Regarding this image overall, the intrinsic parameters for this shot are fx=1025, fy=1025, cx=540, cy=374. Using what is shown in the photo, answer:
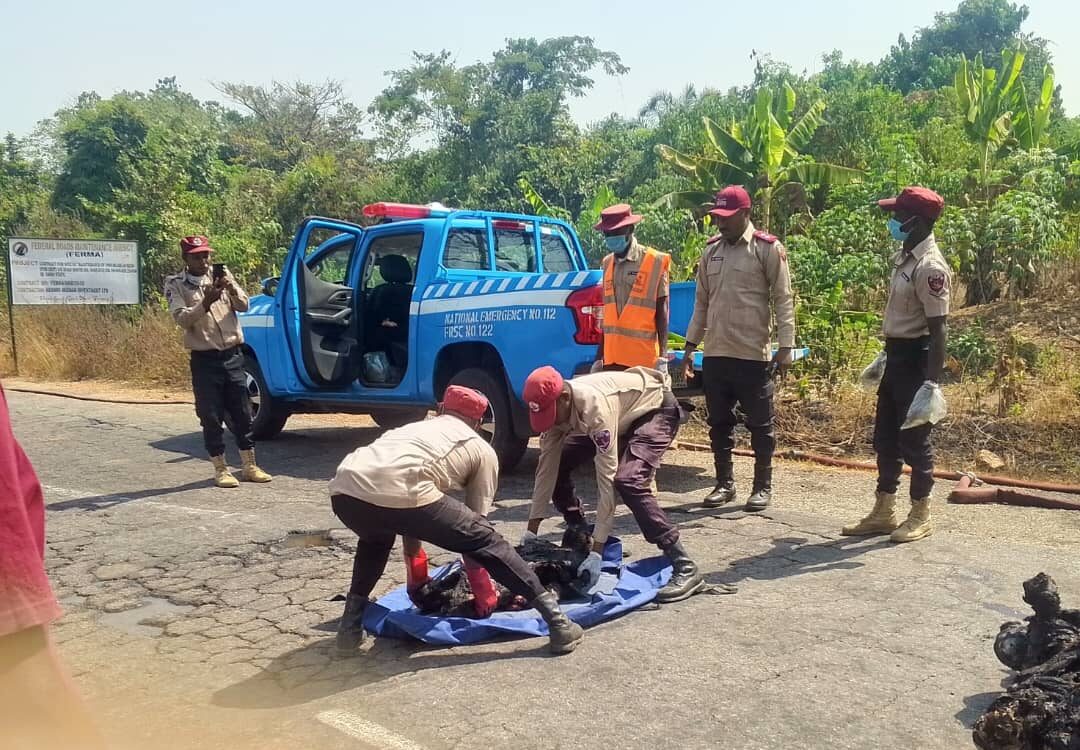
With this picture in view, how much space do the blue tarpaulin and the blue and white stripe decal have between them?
2.65 m

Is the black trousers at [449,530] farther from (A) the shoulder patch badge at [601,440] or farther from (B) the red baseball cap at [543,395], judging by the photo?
(A) the shoulder patch badge at [601,440]

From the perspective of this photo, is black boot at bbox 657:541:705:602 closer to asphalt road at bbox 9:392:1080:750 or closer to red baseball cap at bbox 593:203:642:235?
asphalt road at bbox 9:392:1080:750

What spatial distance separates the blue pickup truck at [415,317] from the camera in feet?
24.2

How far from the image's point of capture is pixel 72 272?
55.1 ft

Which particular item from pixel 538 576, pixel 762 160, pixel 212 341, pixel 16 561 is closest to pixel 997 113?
pixel 762 160

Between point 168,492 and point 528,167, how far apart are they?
19285 millimetres

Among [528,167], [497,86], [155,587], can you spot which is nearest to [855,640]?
[155,587]

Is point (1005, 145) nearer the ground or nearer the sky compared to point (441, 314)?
nearer the sky

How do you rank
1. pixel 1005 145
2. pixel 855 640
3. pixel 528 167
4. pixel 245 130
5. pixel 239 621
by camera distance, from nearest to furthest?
pixel 855 640
pixel 239 621
pixel 1005 145
pixel 528 167
pixel 245 130

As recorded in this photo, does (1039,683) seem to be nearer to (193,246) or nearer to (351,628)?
(351,628)

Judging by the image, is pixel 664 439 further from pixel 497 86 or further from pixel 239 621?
pixel 497 86

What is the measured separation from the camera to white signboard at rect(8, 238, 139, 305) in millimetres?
16531

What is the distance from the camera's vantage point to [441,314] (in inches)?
311

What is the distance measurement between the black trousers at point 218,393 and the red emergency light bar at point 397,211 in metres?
1.70
